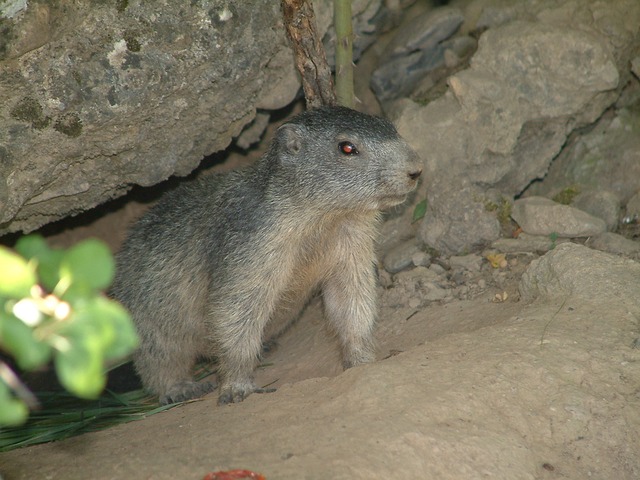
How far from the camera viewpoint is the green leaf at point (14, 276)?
1646 mm

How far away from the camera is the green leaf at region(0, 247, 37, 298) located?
165cm

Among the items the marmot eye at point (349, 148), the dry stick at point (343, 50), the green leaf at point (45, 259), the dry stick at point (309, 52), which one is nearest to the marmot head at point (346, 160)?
the marmot eye at point (349, 148)

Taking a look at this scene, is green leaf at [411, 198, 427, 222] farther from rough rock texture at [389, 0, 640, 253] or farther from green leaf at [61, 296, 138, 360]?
green leaf at [61, 296, 138, 360]

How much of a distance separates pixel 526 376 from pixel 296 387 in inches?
63.8

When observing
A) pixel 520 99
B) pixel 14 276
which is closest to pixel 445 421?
pixel 14 276

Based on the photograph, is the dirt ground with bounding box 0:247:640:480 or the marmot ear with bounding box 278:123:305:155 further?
the marmot ear with bounding box 278:123:305:155

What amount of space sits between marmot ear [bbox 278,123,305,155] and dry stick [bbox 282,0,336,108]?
0.88 meters

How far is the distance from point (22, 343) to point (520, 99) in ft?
21.7

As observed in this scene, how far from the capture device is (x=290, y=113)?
28.6ft

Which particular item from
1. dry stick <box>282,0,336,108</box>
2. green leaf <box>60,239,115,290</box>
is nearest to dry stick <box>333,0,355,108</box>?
dry stick <box>282,0,336,108</box>

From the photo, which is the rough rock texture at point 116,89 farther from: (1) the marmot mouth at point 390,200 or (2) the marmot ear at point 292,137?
(1) the marmot mouth at point 390,200

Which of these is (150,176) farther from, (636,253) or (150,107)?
(636,253)

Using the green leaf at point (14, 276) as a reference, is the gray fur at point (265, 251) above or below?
below

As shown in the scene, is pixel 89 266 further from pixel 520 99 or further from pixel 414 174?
pixel 520 99
